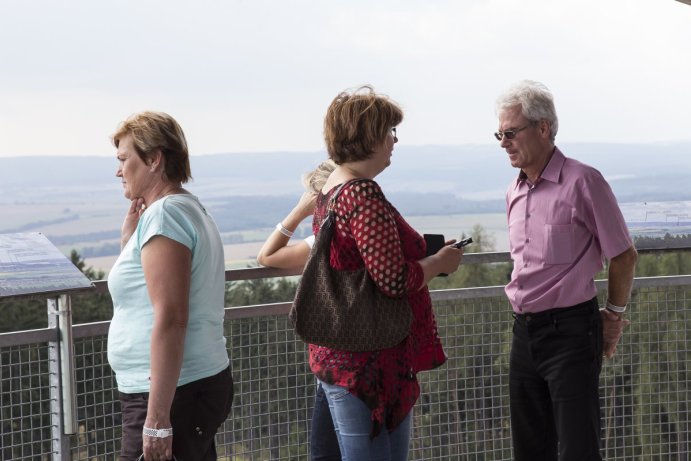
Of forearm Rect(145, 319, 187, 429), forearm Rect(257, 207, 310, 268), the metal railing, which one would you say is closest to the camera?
forearm Rect(145, 319, 187, 429)

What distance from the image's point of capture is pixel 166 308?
1.98 metres

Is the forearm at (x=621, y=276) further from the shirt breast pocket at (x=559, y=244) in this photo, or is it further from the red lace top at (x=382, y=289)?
the red lace top at (x=382, y=289)

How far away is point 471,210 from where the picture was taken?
53.6m

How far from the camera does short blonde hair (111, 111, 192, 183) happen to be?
83.2 inches

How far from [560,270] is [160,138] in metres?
1.24

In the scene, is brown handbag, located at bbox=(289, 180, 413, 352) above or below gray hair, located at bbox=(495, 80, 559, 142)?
below

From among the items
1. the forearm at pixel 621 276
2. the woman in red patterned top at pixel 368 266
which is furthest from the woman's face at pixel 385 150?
the forearm at pixel 621 276

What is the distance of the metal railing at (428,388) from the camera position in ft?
8.91

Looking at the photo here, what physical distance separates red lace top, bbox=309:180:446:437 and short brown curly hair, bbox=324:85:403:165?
102mm

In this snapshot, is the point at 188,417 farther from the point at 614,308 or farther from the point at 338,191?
the point at 614,308

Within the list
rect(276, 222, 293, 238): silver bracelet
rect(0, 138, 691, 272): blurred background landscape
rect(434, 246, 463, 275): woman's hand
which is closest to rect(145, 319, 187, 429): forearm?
rect(434, 246, 463, 275): woman's hand

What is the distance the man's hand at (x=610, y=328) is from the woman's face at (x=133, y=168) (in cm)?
146

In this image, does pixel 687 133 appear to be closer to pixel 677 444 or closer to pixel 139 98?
pixel 139 98

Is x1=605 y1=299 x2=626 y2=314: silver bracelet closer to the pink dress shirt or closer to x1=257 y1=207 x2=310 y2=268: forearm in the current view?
the pink dress shirt
